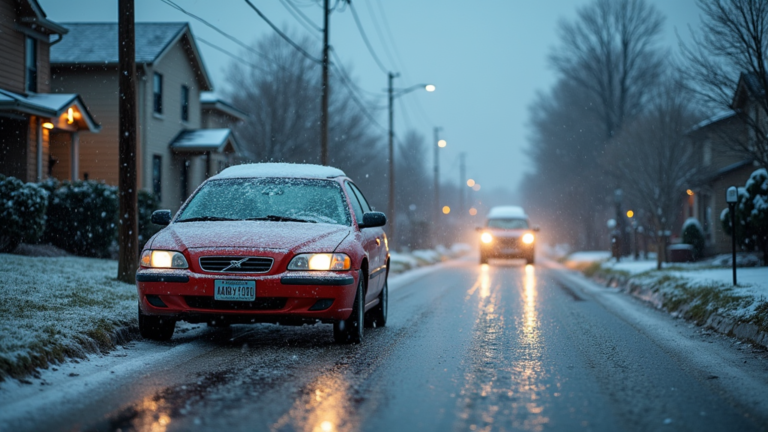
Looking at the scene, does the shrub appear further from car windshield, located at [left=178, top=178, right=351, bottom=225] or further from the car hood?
the car hood

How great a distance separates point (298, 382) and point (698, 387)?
116 inches

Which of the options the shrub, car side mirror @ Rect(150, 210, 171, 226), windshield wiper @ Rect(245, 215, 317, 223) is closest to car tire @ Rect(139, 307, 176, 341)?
car side mirror @ Rect(150, 210, 171, 226)

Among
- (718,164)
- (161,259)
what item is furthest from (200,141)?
(161,259)

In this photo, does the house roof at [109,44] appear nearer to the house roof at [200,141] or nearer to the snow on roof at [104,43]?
the snow on roof at [104,43]

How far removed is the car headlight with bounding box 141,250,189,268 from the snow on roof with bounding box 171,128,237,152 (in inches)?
850

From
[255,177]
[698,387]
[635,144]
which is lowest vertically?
[698,387]

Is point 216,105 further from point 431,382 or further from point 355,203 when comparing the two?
point 431,382

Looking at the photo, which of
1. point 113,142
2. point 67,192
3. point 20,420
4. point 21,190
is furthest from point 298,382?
point 113,142

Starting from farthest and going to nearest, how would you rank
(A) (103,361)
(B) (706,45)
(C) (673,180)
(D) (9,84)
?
(C) (673,180) → (D) (9,84) → (B) (706,45) → (A) (103,361)

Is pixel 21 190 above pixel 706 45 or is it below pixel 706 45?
below

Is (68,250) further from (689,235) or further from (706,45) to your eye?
(689,235)

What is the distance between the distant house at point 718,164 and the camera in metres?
16.6

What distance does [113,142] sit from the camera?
27375 mm

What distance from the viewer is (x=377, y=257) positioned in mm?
9250
